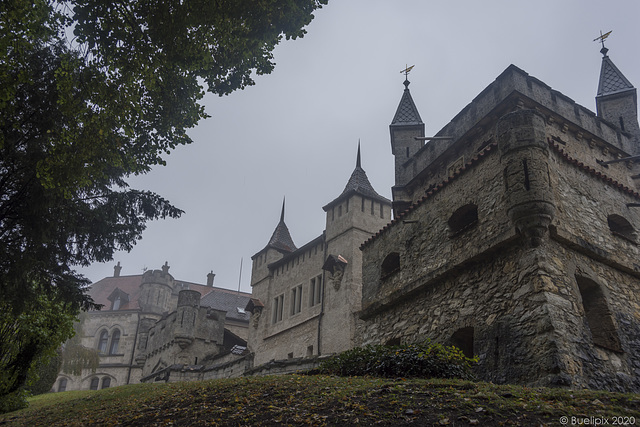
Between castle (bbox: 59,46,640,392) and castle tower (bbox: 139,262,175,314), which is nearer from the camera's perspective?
castle (bbox: 59,46,640,392)

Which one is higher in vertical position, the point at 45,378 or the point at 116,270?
the point at 116,270

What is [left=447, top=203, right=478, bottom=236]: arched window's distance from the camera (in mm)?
13698

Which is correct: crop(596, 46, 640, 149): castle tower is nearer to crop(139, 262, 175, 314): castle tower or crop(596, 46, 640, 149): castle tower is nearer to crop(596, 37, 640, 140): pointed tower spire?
crop(596, 37, 640, 140): pointed tower spire

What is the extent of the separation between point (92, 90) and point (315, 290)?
68.9 ft

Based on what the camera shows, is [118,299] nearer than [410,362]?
No

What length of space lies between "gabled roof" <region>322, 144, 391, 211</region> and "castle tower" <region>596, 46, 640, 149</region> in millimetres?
11794

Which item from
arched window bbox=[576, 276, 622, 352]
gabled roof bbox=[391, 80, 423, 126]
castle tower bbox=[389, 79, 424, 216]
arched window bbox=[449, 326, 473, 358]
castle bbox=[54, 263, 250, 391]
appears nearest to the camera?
arched window bbox=[576, 276, 622, 352]

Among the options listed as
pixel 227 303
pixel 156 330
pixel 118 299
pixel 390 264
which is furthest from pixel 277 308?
pixel 118 299

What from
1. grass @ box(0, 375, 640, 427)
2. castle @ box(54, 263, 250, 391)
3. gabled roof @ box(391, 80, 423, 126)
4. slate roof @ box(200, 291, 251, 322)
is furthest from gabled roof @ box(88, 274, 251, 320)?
grass @ box(0, 375, 640, 427)

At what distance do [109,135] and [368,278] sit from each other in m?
9.33

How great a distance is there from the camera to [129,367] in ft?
175

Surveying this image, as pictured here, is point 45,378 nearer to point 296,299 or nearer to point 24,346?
point 296,299

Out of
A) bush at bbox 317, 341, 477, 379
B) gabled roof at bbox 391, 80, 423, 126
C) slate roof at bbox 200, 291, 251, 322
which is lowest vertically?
bush at bbox 317, 341, 477, 379

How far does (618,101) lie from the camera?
70.3 ft
